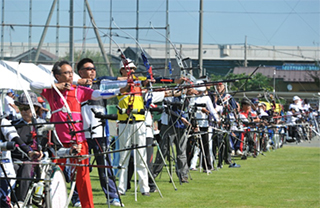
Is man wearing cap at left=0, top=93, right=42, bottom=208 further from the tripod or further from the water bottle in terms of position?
the tripod

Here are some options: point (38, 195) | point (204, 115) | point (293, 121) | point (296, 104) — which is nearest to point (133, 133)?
point (38, 195)

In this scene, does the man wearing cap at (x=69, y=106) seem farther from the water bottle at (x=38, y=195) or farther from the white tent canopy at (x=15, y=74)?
the white tent canopy at (x=15, y=74)

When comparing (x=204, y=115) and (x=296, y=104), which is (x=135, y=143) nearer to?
(x=204, y=115)

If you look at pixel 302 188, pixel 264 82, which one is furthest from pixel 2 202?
pixel 264 82

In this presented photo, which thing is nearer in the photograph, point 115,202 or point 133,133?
point 115,202

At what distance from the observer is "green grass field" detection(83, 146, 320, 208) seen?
29.5 ft

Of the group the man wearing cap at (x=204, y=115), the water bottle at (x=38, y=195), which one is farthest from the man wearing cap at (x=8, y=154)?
the man wearing cap at (x=204, y=115)

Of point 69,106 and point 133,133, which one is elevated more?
point 69,106

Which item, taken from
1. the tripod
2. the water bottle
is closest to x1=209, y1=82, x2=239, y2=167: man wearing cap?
the tripod

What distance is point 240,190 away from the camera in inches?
415

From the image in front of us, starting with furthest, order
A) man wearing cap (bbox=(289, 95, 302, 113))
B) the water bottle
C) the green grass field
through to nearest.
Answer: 1. man wearing cap (bbox=(289, 95, 302, 113))
2. the green grass field
3. the water bottle

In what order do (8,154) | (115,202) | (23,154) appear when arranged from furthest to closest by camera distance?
(115,202)
(23,154)
(8,154)

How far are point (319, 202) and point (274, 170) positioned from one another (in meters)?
5.58

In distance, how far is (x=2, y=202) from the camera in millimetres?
7488
